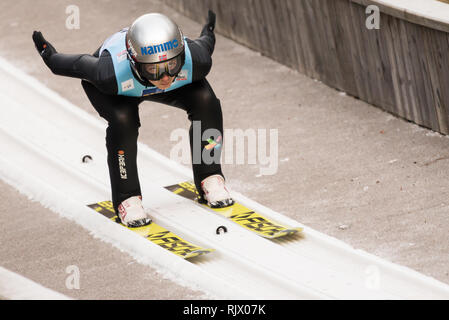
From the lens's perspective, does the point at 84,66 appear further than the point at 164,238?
No

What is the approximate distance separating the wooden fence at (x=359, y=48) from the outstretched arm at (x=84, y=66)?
2.80m

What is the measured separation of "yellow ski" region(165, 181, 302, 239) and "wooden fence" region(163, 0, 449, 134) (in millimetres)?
2048

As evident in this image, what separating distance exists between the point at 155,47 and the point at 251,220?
57.2 inches

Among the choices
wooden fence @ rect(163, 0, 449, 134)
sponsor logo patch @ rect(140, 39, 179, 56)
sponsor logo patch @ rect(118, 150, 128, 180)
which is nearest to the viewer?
sponsor logo patch @ rect(140, 39, 179, 56)

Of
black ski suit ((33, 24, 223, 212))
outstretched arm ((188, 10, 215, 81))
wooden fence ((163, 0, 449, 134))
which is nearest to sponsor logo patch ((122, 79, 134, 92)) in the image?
black ski suit ((33, 24, 223, 212))

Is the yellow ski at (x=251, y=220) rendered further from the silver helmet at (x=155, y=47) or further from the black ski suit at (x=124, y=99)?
the silver helmet at (x=155, y=47)

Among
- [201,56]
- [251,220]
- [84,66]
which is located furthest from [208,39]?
[251,220]

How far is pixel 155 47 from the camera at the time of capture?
19.7 feet

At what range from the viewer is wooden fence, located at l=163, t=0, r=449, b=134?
7824mm

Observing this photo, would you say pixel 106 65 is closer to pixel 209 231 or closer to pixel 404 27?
pixel 209 231

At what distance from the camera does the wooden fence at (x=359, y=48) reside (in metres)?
7.82

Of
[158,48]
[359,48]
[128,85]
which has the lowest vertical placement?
[359,48]

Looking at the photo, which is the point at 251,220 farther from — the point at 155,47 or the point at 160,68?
the point at 155,47

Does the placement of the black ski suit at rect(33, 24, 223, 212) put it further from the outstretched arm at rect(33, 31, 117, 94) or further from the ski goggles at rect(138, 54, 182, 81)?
the ski goggles at rect(138, 54, 182, 81)
